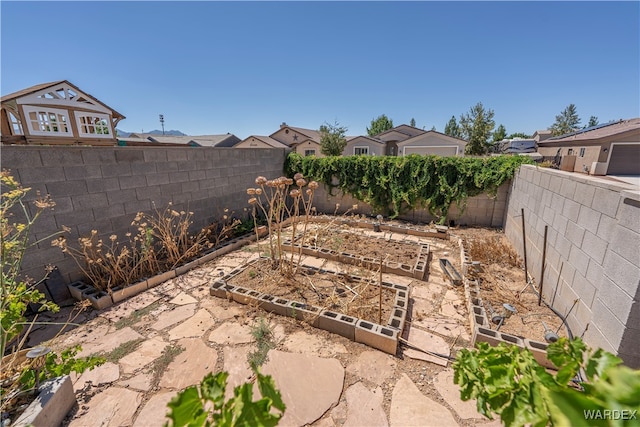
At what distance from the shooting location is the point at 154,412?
5.91 feet

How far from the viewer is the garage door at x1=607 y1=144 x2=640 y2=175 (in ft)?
Answer: 33.8

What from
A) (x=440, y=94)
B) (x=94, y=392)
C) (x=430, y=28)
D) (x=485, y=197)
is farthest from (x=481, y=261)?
(x=440, y=94)

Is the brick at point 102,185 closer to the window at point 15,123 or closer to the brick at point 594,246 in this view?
the brick at point 594,246

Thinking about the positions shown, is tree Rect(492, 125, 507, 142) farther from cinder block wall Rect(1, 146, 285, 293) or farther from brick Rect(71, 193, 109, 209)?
brick Rect(71, 193, 109, 209)

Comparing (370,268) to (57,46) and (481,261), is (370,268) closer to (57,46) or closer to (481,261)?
(481,261)

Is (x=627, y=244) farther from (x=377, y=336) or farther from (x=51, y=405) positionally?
(x=51, y=405)

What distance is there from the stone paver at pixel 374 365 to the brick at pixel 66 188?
3950 millimetres

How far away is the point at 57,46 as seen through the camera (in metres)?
4.68

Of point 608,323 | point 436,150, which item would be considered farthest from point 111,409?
point 436,150

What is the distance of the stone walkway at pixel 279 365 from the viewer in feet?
5.92

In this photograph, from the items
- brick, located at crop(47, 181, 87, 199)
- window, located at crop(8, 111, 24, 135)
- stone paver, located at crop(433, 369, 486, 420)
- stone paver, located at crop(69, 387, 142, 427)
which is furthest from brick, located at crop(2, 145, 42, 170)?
window, located at crop(8, 111, 24, 135)

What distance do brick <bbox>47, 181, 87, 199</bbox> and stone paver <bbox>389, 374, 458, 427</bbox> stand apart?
4325mm

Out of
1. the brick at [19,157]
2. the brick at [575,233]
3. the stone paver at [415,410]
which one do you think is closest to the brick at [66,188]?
the brick at [19,157]

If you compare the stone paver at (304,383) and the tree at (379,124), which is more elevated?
the tree at (379,124)
